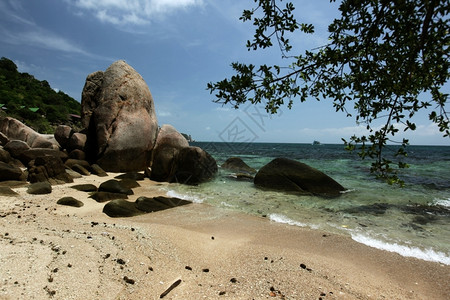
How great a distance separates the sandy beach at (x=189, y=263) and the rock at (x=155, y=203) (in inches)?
28.5

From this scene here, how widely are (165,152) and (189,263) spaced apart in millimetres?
8343

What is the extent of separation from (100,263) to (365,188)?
10668 millimetres

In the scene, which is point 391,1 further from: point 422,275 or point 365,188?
point 365,188

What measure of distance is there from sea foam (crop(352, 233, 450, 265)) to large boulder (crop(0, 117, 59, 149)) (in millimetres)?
14812

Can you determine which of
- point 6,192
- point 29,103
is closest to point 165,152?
point 6,192

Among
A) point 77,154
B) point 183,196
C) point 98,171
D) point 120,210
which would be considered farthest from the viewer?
point 77,154

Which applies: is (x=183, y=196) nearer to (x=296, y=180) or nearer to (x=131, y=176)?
(x=131, y=176)

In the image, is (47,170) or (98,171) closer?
(47,170)

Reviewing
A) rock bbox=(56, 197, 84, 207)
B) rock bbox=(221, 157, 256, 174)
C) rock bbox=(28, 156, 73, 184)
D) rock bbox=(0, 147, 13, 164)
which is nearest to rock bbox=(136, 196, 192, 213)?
rock bbox=(56, 197, 84, 207)

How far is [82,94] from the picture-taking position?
44.6 ft

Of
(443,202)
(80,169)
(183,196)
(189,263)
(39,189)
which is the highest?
(80,169)

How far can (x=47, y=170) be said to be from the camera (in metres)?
8.18

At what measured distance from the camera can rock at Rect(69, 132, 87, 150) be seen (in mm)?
12383

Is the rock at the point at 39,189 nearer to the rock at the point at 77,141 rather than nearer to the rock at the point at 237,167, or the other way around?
the rock at the point at 77,141
